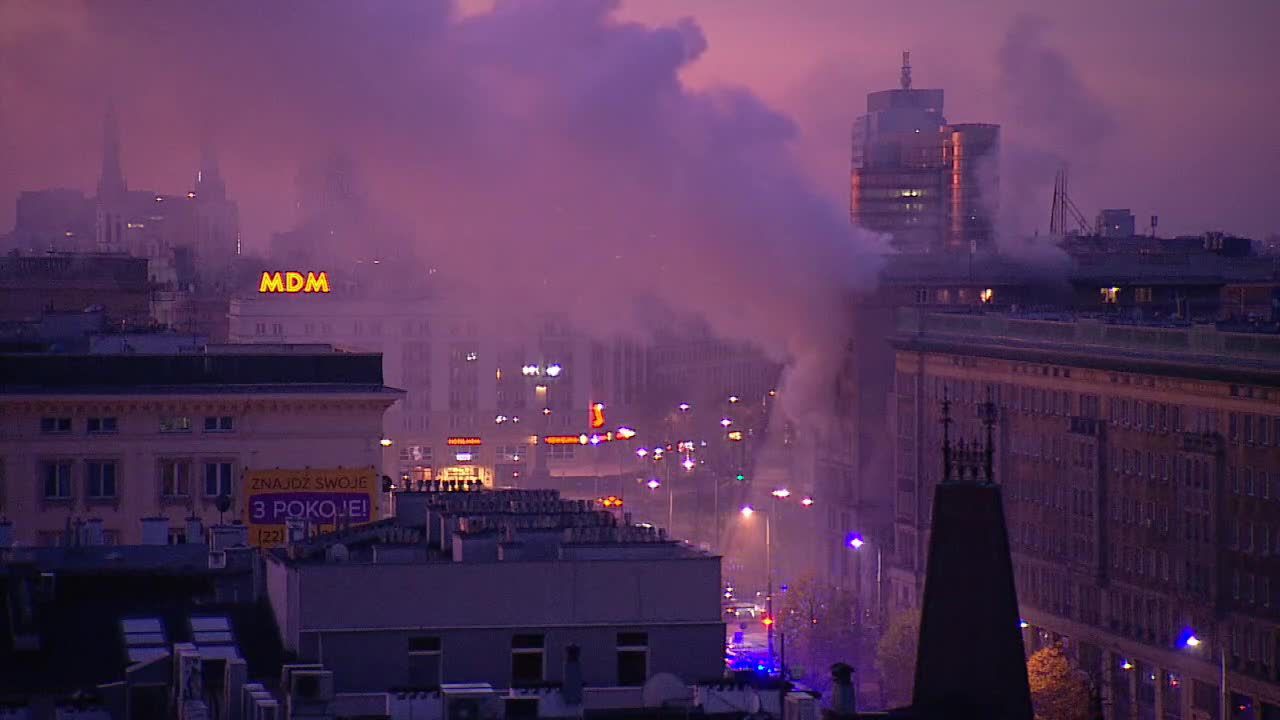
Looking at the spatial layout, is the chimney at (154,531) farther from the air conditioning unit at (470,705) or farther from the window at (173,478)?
the air conditioning unit at (470,705)

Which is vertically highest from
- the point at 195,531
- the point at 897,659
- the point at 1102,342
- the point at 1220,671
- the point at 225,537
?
the point at 1102,342

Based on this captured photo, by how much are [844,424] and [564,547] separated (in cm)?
7094

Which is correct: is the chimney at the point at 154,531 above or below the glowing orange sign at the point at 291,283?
below

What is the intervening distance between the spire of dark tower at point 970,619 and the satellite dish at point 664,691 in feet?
19.9

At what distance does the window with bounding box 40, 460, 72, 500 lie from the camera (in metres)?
51.3

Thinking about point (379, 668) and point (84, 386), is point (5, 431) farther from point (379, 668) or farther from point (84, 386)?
point (379, 668)

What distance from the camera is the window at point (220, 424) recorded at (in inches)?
2046

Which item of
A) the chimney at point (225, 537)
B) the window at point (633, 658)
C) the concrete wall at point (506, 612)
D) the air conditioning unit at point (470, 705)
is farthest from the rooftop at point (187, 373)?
the air conditioning unit at point (470, 705)

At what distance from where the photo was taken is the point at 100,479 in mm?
51469

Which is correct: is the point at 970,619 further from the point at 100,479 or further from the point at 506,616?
the point at 100,479

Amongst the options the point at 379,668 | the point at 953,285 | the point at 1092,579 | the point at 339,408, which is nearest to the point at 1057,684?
the point at 1092,579

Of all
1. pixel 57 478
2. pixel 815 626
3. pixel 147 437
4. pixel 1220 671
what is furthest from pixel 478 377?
pixel 57 478

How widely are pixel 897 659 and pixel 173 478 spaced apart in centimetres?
2497

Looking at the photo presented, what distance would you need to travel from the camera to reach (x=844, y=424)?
103 metres
